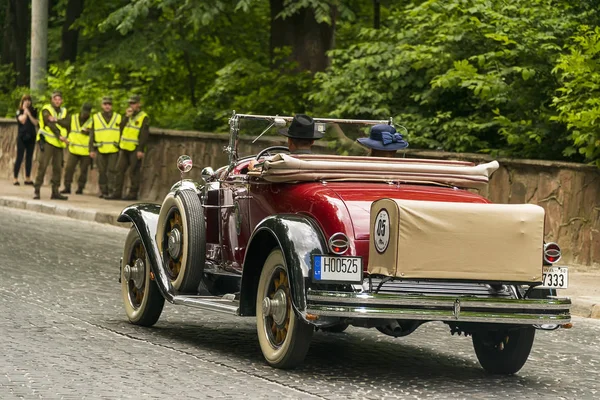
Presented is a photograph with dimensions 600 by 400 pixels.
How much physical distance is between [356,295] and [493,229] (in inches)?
35.9

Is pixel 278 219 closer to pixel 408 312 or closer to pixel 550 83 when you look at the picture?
pixel 408 312

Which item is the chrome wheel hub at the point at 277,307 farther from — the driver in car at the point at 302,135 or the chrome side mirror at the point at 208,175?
the chrome side mirror at the point at 208,175

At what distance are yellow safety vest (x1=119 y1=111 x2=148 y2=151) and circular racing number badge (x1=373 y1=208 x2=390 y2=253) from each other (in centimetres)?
1763

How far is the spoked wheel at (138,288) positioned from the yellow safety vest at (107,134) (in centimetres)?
1522

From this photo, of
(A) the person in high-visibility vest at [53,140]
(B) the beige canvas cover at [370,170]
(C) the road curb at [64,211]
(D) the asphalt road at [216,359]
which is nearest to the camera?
(D) the asphalt road at [216,359]

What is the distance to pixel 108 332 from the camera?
10.7 meters

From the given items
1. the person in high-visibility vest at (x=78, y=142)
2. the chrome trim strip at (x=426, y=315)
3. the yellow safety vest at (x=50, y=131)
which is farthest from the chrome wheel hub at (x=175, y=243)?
the person in high-visibility vest at (x=78, y=142)

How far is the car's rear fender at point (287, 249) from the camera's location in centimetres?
888

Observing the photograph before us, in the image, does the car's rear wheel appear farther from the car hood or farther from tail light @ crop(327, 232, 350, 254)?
tail light @ crop(327, 232, 350, 254)

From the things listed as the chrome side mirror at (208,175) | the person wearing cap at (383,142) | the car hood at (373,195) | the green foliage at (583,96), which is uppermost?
the green foliage at (583,96)

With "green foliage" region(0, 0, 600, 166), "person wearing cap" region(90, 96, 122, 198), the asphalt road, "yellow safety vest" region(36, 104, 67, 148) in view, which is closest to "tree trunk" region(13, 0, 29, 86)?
"green foliage" region(0, 0, 600, 166)

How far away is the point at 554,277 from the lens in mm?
9188

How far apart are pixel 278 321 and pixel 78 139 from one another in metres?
18.5

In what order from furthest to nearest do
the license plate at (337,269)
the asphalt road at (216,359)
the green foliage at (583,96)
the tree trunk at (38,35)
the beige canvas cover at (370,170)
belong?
the tree trunk at (38,35) → the green foliage at (583,96) → the beige canvas cover at (370,170) → the license plate at (337,269) → the asphalt road at (216,359)
